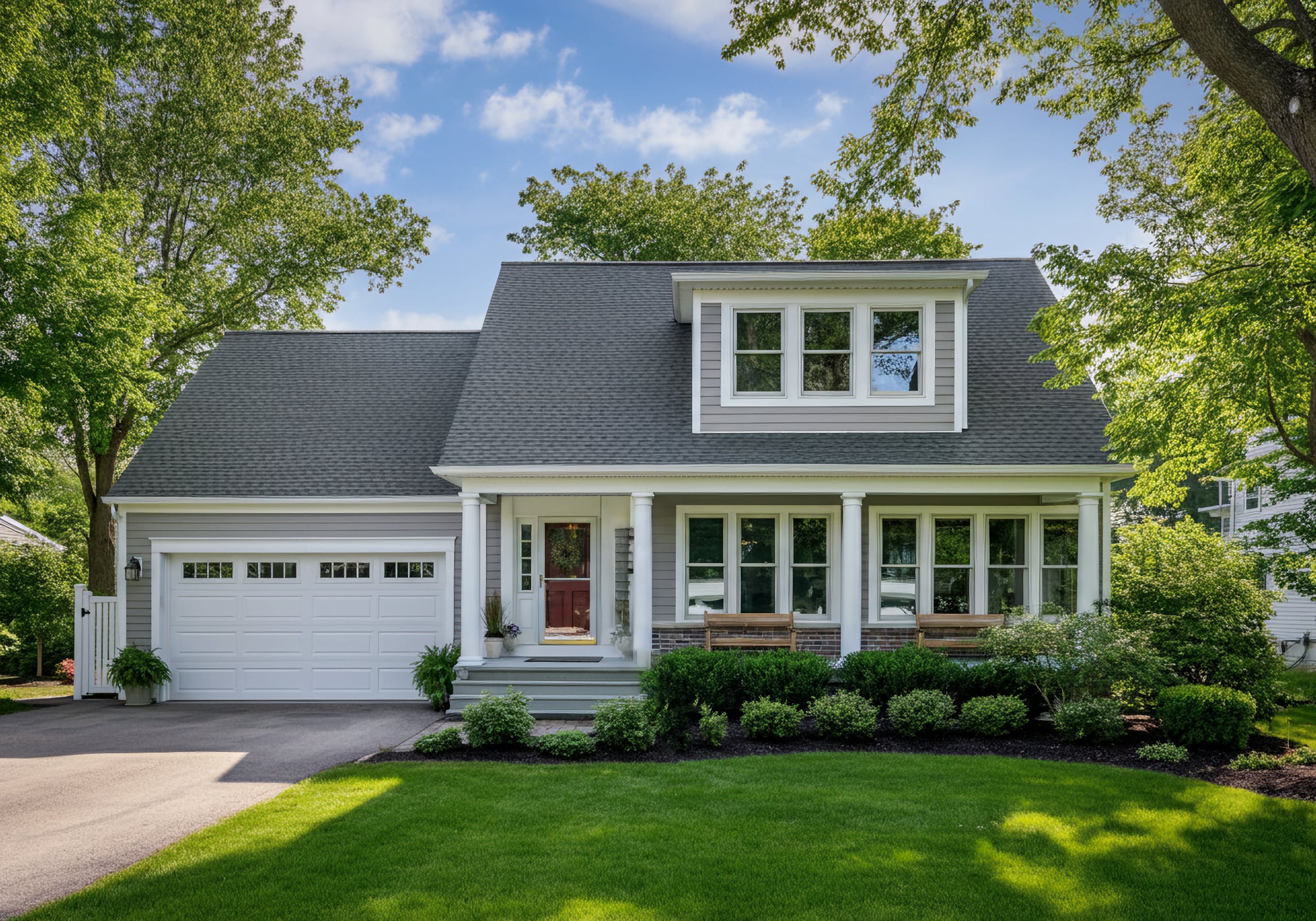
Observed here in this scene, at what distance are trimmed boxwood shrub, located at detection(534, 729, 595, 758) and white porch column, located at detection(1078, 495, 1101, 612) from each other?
739cm

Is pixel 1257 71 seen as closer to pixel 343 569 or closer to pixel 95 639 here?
pixel 343 569

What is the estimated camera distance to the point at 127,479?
1292cm

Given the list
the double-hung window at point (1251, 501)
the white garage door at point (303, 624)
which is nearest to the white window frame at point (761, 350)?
the white garage door at point (303, 624)

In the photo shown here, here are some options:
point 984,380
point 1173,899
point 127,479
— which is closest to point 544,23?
point 984,380

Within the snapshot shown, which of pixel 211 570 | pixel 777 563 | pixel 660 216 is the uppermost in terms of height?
pixel 660 216

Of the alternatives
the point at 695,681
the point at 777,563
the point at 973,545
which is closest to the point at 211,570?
the point at 695,681

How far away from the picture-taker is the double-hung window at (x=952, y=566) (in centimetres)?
1247

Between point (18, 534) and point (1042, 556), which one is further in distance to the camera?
point (18, 534)

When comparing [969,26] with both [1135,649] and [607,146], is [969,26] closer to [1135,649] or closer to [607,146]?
[1135,649]

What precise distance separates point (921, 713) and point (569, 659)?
5.35 m

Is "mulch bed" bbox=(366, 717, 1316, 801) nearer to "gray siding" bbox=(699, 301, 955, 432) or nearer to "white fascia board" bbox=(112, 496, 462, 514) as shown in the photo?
"gray siding" bbox=(699, 301, 955, 432)

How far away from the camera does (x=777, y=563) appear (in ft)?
41.3

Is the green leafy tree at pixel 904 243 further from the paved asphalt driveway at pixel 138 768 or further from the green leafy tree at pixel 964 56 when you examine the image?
the paved asphalt driveway at pixel 138 768

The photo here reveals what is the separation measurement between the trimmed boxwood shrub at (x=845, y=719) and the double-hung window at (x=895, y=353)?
509cm
